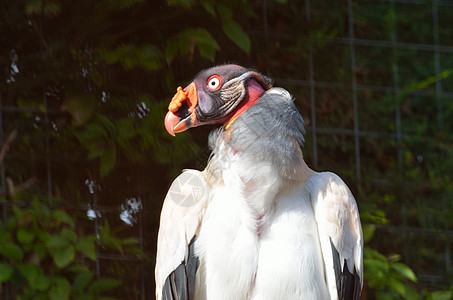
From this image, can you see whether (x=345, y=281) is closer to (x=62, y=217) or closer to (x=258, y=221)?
(x=258, y=221)

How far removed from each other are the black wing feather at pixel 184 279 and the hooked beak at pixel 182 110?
34 centimetres

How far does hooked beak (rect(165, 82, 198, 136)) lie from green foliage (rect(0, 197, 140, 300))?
100 cm

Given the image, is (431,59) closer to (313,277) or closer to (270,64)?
(270,64)

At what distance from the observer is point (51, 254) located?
130 inches

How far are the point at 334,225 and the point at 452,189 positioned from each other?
1.80m

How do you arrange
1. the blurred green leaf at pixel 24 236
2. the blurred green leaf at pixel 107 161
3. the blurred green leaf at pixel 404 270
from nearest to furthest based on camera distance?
1. the blurred green leaf at pixel 24 236
2. the blurred green leaf at pixel 107 161
3. the blurred green leaf at pixel 404 270

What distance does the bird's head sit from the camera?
2.49 m

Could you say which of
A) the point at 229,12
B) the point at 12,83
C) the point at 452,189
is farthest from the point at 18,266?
the point at 452,189

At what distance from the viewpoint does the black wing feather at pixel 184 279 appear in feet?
7.85

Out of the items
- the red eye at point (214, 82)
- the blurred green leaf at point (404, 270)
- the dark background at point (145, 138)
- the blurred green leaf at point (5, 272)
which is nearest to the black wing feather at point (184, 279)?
the red eye at point (214, 82)

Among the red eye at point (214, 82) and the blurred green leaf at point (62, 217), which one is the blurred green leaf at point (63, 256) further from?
the red eye at point (214, 82)

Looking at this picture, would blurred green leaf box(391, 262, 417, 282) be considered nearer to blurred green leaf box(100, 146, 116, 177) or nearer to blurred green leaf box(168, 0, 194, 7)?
blurred green leaf box(100, 146, 116, 177)

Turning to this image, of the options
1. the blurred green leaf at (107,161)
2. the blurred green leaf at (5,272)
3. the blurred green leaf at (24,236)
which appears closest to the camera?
the blurred green leaf at (5,272)

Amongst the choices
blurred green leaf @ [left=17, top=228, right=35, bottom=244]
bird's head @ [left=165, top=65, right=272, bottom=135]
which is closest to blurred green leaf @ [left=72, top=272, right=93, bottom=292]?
blurred green leaf @ [left=17, top=228, right=35, bottom=244]
